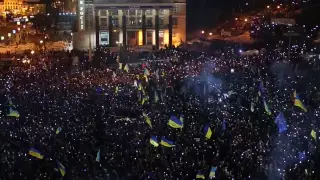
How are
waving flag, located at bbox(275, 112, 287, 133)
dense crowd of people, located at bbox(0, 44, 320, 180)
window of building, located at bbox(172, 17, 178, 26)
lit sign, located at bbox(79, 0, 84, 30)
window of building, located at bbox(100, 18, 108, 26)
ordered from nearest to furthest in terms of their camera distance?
dense crowd of people, located at bbox(0, 44, 320, 180) → waving flag, located at bbox(275, 112, 287, 133) → lit sign, located at bbox(79, 0, 84, 30) → window of building, located at bbox(100, 18, 108, 26) → window of building, located at bbox(172, 17, 178, 26)

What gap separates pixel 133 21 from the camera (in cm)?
4794

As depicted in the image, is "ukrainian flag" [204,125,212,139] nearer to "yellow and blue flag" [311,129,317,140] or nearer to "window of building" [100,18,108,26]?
"yellow and blue flag" [311,129,317,140]

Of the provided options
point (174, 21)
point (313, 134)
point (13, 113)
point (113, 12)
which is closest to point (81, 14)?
point (113, 12)

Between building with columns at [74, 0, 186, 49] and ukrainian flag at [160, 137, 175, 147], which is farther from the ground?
building with columns at [74, 0, 186, 49]

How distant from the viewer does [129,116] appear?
1770 centimetres

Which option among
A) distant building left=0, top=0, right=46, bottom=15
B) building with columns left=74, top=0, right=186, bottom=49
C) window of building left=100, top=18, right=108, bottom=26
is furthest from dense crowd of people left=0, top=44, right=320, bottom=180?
distant building left=0, top=0, right=46, bottom=15

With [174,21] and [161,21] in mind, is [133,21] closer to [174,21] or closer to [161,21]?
[161,21]

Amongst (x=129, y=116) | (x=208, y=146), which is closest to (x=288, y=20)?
(x=129, y=116)

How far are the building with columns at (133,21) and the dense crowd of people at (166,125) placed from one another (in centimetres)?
2230

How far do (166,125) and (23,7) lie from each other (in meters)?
75.7

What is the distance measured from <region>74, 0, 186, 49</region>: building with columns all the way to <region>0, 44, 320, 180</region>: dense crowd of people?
Answer: 73.2 feet

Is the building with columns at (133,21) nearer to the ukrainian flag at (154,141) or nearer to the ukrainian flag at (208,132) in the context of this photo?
the ukrainian flag at (208,132)

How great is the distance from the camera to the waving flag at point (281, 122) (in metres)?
14.6

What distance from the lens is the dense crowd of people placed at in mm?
12664
